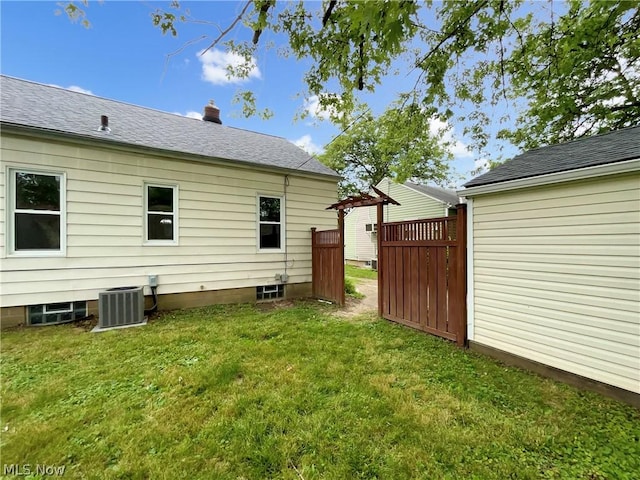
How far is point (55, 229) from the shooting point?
4.98m

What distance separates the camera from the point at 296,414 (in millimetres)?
2484

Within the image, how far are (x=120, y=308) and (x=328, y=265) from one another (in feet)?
14.6

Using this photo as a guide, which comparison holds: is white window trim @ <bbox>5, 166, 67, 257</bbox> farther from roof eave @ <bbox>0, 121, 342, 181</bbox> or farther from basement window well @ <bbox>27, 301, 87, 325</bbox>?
basement window well @ <bbox>27, 301, 87, 325</bbox>

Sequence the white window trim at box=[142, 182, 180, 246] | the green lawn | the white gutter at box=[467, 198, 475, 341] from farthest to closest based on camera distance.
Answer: the white window trim at box=[142, 182, 180, 246] → the white gutter at box=[467, 198, 475, 341] → the green lawn

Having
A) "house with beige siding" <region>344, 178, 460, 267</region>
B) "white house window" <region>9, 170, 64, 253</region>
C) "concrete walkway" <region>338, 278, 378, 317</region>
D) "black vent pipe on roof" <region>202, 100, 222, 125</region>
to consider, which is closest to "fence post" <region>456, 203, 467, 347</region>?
"concrete walkway" <region>338, 278, 378, 317</region>

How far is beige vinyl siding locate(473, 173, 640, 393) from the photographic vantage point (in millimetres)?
2713

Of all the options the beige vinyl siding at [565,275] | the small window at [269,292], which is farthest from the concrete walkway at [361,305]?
the beige vinyl siding at [565,275]

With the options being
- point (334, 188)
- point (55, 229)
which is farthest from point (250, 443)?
point (334, 188)

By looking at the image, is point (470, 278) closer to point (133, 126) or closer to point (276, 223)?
point (276, 223)

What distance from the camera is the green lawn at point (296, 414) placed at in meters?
1.94

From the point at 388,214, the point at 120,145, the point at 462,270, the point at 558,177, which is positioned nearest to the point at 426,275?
the point at 462,270

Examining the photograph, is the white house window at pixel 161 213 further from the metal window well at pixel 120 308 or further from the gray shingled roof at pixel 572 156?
the gray shingled roof at pixel 572 156

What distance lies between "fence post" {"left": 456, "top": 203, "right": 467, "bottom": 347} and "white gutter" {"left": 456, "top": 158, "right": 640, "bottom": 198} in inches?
14.3

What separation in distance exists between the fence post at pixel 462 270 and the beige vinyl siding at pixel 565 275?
5.9 inches
